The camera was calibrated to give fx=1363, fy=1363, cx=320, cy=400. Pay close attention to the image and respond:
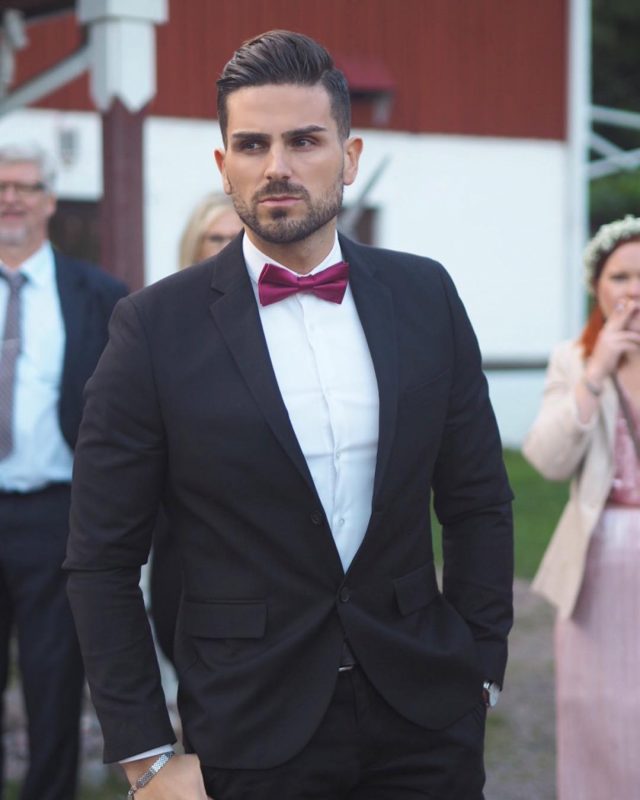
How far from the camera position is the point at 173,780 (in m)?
2.37

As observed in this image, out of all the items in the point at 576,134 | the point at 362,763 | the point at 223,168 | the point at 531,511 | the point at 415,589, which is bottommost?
the point at 531,511

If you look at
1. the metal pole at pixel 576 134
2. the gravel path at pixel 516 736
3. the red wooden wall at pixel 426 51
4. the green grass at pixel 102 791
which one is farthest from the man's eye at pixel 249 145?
the metal pole at pixel 576 134

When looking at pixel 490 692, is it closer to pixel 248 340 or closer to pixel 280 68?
pixel 248 340

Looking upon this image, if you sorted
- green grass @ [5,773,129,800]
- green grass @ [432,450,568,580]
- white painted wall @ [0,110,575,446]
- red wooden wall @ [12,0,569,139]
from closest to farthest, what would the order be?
1. green grass @ [5,773,129,800]
2. green grass @ [432,450,568,580]
3. red wooden wall @ [12,0,569,139]
4. white painted wall @ [0,110,575,446]

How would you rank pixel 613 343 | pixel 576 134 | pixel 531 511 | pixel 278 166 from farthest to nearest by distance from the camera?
pixel 576 134, pixel 531 511, pixel 613 343, pixel 278 166

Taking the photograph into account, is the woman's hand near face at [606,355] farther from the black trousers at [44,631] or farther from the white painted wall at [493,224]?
the white painted wall at [493,224]

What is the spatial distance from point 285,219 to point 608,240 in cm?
203

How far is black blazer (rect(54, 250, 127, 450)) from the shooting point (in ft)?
13.5

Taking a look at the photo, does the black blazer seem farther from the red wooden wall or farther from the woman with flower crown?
the red wooden wall

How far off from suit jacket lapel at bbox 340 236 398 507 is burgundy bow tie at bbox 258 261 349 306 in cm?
7

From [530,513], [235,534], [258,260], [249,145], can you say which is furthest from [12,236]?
[530,513]

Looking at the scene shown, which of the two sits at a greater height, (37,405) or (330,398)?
(330,398)

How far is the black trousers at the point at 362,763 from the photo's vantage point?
7.93 feet

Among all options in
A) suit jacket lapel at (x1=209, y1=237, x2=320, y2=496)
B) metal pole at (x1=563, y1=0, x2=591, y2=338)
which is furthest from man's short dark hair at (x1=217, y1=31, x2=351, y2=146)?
metal pole at (x1=563, y1=0, x2=591, y2=338)
